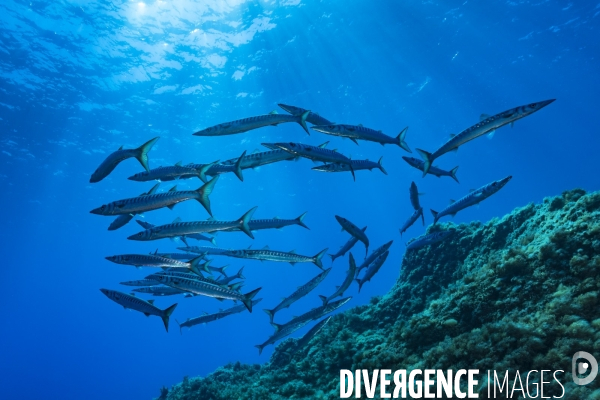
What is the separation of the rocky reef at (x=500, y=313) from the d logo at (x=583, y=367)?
56 millimetres

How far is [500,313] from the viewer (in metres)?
4.82

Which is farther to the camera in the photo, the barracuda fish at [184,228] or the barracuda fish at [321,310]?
the barracuda fish at [321,310]

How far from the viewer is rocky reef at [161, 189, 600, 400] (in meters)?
3.71

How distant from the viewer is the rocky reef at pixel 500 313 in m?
3.71

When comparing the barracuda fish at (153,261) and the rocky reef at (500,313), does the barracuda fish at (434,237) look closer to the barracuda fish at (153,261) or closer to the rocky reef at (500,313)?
the rocky reef at (500,313)

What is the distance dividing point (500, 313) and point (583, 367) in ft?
5.28

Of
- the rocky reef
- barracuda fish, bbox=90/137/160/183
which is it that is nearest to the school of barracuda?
barracuda fish, bbox=90/137/160/183

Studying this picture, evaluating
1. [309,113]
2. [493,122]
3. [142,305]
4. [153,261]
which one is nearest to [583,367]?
[493,122]

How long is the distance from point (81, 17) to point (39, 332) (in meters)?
204

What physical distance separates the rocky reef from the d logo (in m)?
0.06

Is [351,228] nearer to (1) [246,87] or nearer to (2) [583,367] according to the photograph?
(2) [583,367]

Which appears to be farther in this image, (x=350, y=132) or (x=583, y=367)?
(x=350, y=132)

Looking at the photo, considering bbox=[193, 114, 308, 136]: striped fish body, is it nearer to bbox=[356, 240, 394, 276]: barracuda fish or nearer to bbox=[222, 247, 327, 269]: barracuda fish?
bbox=[222, 247, 327, 269]: barracuda fish

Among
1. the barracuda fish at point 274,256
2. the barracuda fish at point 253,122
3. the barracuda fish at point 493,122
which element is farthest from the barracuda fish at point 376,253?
the barracuda fish at point 253,122
